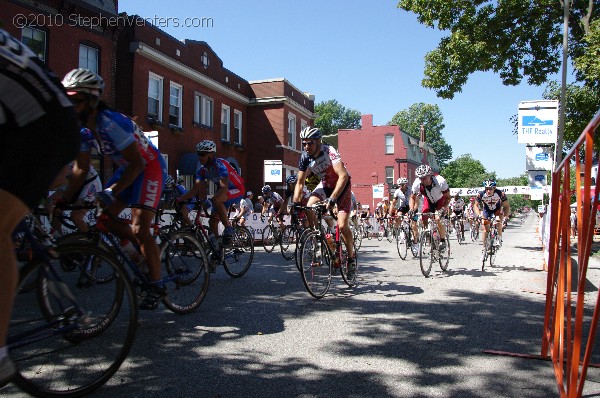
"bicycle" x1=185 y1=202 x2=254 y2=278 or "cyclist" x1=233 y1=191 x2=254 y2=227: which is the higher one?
"cyclist" x1=233 y1=191 x2=254 y2=227

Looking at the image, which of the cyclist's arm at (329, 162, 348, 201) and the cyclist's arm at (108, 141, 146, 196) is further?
the cyclist's arm at (329, 162, 348, 201)

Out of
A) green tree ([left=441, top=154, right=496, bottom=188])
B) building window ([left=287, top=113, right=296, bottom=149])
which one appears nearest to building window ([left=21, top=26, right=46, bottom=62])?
building window ([left=287, top=113, right=296, bottom=149])

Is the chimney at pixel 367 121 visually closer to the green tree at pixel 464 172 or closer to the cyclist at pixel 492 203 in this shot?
the green tree at pixel 464 172

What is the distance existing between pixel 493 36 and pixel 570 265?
15438mm

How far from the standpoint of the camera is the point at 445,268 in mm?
9500

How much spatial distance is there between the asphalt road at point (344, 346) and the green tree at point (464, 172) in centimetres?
9248

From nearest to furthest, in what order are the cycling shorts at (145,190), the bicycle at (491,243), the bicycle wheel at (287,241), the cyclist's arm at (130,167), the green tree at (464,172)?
the cyclist's arm at (130,167)
the cycling shorts at (145,190)
the bicycle at (491,243)
the bicycle wheel at (287,241)
the green tree at (464,172)

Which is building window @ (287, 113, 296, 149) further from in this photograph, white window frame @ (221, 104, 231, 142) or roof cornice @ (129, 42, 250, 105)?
white window frame @ (221, 104, 231, 142)

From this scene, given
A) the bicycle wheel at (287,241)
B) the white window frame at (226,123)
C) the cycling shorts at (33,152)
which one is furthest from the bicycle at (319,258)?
the white window frame at (226,123)

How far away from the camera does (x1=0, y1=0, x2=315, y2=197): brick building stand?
16641mm

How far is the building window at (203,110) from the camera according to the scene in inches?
1002

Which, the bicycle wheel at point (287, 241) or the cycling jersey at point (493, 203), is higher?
the cycling jersey at point (493, 203)

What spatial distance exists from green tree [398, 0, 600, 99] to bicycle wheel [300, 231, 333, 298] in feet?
42.1

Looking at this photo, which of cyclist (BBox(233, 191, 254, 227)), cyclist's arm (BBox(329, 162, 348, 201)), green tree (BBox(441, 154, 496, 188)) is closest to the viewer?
cyclist's arm (BBox(329, 162, 348, 201))
